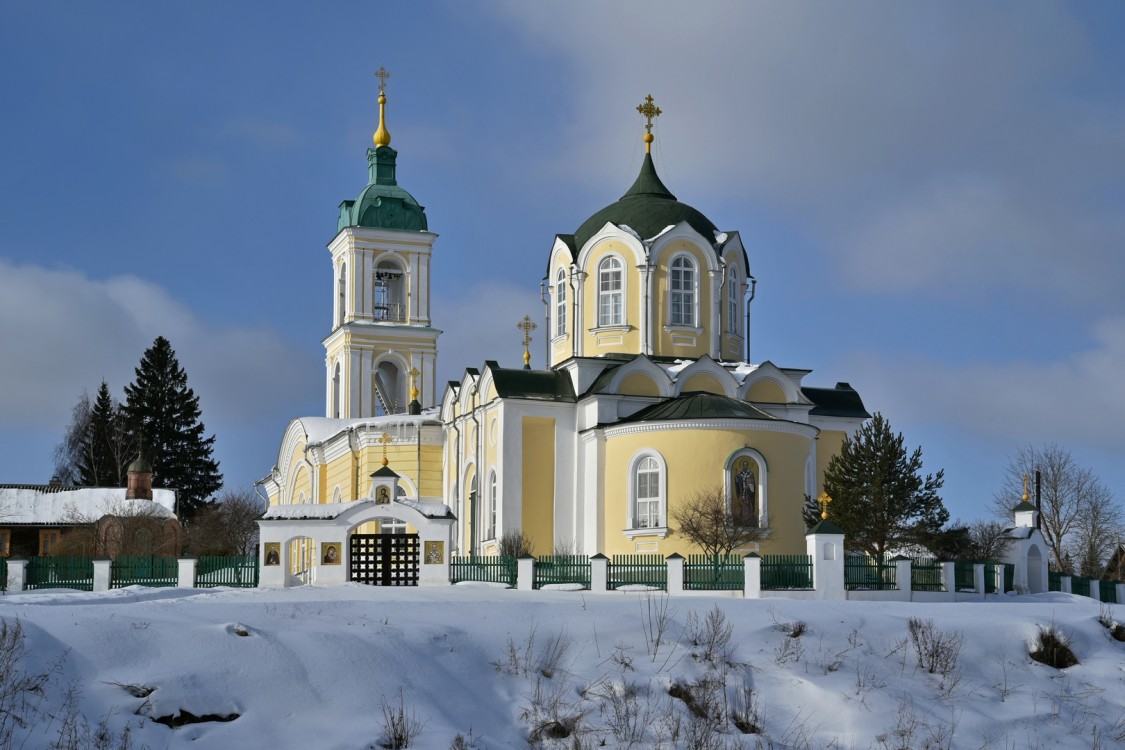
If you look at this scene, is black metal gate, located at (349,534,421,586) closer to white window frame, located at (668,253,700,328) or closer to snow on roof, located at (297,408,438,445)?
white window frame, located at (668,253,700,328)

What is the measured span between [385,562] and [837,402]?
15223 mm

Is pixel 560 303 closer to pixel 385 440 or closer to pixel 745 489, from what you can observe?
pixel 385 440

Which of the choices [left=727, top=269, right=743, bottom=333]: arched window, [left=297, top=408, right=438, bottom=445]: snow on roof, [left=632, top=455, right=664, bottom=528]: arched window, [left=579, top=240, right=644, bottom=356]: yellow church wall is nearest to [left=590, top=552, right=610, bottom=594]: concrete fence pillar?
[left=632, top=455, right=664, bottom=528]: arched window

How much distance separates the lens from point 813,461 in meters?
38.4

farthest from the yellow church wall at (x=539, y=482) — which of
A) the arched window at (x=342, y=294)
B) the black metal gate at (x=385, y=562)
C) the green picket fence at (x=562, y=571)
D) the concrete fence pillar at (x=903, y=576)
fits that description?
the arched window at (x=342, y=294)

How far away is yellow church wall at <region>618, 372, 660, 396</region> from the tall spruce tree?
101 ft

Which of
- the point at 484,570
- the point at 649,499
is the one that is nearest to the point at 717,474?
the point at 649,499

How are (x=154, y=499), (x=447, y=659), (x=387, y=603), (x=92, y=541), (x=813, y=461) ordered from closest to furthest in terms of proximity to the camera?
(x=447, y=659) < (x=387, y=603) < (x=813, y=461) < (x=92, y=541) < (x=154, y=499)

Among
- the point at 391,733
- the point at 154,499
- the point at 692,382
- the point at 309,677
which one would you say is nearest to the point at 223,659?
the point at 309,677

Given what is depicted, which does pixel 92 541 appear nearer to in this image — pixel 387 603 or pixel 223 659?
pixel 387 603

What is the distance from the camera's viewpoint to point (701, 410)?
117 feet

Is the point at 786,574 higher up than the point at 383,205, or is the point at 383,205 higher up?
the point at 383,205

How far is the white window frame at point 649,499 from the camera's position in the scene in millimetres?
35562

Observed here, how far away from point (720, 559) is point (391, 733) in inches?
581
